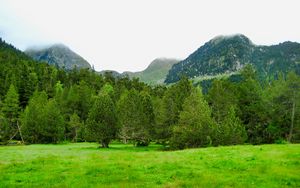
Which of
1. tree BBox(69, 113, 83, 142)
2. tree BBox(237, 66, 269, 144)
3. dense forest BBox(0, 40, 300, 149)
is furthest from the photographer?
Answer: tree BBox(69, 113, 83, 142)

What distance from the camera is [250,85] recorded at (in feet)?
286

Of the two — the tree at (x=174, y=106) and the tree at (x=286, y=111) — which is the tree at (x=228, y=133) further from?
the tree at (x=286, y=111)

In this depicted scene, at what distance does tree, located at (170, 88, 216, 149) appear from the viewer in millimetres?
57906

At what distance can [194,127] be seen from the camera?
190ft

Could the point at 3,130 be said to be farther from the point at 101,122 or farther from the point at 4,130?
the point at 101,122

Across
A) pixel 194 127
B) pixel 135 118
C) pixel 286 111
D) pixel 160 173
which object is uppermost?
pixel 286 111

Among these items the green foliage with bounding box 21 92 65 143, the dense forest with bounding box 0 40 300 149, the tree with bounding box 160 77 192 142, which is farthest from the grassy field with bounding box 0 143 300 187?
the green foliage with bounding box 21 92 65 143

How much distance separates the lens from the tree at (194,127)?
5791 centimetres

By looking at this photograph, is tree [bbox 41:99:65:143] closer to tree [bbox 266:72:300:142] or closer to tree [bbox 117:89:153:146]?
tree [bbox 117:89:153:146]

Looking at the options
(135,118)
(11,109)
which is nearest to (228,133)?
(135,118)

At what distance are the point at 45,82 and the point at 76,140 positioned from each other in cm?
5613

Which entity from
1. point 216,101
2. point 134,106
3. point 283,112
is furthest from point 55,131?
point 283,112

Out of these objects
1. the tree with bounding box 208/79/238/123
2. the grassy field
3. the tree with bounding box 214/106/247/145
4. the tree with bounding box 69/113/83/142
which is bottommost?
the grassy field

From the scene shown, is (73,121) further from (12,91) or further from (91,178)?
(91,178)
